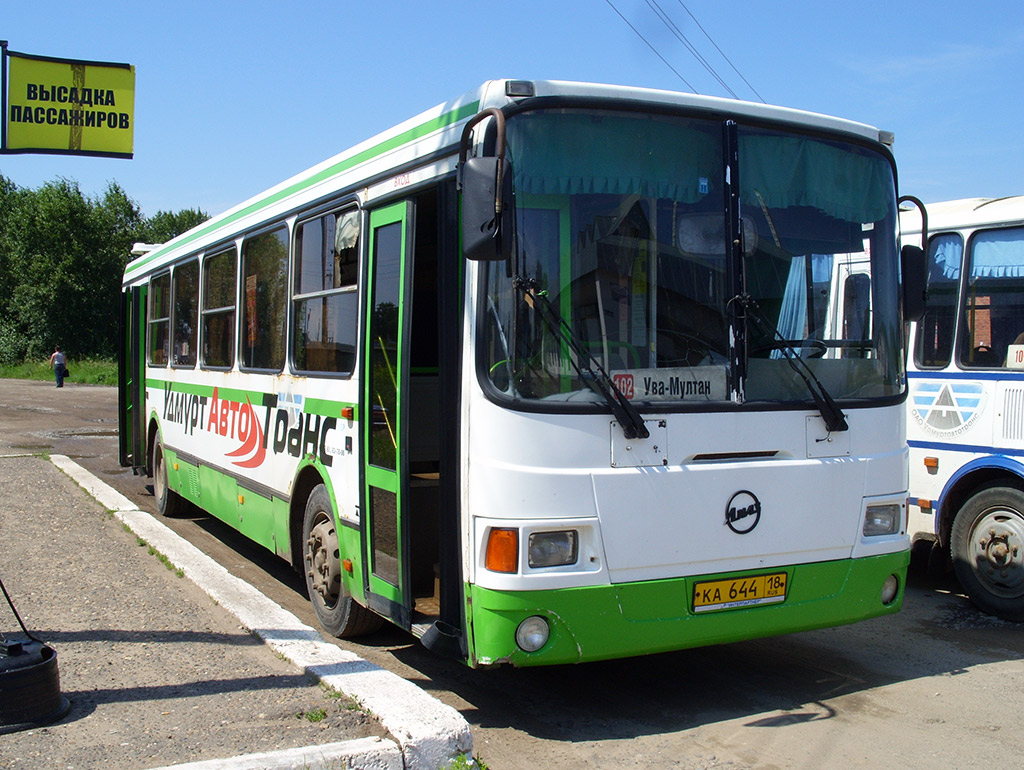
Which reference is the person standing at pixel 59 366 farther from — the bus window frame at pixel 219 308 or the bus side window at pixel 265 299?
the bus side window at pixel 265 299

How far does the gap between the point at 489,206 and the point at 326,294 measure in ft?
8.14

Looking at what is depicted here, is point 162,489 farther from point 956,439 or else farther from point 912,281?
point 912,281

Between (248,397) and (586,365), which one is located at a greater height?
(586,365)

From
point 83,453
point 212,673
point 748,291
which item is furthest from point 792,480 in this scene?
point 83,453

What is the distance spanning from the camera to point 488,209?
4.17 meters

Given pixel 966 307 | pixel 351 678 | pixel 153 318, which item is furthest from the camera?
pixel 153 318

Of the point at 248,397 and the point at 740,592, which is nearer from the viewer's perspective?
the point at 740,592

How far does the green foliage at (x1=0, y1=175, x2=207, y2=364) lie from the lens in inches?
2296

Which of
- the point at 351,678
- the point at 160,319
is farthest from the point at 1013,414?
the point at 160,319

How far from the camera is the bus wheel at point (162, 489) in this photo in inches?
434

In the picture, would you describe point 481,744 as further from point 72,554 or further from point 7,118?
point 7,118

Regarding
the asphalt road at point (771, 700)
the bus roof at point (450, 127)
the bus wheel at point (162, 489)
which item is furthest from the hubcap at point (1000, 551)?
the bus wheel at point (162, 489)

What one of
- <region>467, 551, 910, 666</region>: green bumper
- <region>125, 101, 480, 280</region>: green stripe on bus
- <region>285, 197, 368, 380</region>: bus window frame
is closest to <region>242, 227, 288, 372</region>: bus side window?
<region>285, 197, 368, 380</region>: bus window frame

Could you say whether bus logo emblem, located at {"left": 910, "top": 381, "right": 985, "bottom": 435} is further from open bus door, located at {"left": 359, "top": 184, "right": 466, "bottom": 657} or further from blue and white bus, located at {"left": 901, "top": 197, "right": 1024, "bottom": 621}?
open bus door, located at {"left": 359, "top": 184, "right": 466, "bottom": 657}
